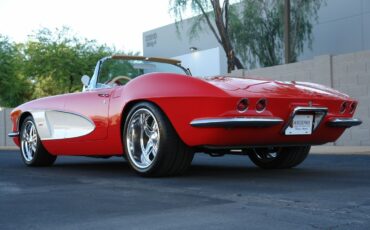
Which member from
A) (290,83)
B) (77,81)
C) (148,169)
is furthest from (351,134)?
(77,81)

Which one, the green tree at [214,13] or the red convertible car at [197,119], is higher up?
the green tree at [214,13]

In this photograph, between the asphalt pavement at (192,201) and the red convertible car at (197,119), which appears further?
the red convertible car at (197,119)

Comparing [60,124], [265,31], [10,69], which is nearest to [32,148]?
[60,124]

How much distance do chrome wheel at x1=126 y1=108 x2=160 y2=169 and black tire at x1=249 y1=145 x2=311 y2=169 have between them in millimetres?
1492

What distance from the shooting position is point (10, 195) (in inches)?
173

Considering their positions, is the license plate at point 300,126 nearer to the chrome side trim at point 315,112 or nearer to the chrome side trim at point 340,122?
the chrome side trim at point 315,112

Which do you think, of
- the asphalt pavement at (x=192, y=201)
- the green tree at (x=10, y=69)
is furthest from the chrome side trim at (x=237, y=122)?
the green tree at (x=10, y=69)

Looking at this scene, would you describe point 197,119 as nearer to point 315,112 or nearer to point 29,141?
point 315,112

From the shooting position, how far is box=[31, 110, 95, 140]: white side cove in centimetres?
623

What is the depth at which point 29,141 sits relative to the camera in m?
7.62

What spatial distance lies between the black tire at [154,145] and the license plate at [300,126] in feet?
3.11

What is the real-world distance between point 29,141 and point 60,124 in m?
1.12

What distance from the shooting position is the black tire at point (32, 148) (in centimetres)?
733

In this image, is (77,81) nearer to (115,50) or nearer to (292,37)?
(115,50)
